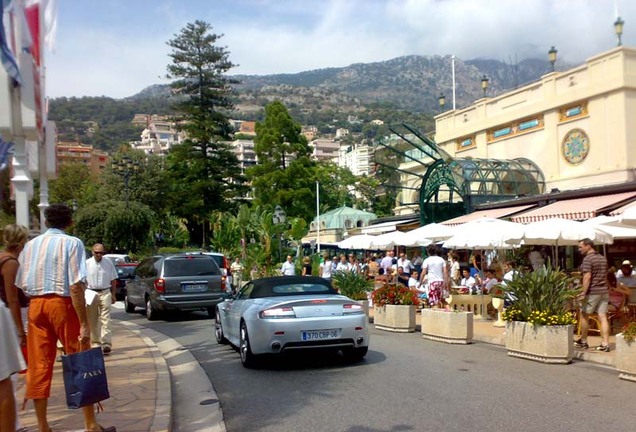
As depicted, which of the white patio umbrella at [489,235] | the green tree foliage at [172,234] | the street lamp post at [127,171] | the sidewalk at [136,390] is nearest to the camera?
the sidewalk at [136,390]

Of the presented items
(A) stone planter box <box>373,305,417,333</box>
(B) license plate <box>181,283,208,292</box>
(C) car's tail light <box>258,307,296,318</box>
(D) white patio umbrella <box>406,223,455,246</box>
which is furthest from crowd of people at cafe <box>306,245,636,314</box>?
(C) car's tail light <box>258,307,296,318</box>

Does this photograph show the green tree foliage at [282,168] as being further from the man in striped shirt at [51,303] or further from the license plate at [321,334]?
the man in striped shirt at [51,303]

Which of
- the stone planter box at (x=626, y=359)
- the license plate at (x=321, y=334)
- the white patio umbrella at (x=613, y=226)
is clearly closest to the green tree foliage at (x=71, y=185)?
the white patio umbrella at (x=613, y=226)

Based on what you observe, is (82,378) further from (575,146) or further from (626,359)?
(575,146)

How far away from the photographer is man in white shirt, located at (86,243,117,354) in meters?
9.73

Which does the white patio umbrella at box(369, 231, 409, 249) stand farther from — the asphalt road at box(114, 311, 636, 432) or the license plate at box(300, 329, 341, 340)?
the license plate at box(300, 329, 341, 340)

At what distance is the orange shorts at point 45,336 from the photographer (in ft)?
16.4

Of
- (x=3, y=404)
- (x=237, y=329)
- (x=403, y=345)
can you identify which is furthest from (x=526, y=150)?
(x=3, y=404)

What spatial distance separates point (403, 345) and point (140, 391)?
524 cm

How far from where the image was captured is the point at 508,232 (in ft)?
44.8

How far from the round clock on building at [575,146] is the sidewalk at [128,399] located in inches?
779

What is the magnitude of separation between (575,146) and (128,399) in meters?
22.2

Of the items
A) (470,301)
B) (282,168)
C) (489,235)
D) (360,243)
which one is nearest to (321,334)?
(489,235)

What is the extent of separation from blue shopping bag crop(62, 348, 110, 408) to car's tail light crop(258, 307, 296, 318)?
12.3 ft
